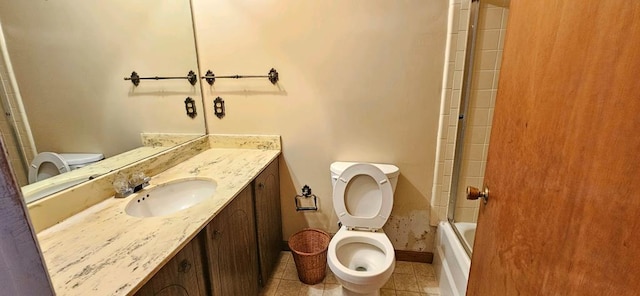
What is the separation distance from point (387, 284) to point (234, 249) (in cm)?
106

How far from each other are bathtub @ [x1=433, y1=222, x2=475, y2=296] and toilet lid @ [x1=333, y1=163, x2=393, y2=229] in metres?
0.41

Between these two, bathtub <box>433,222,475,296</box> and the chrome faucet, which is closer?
the chrome faucet

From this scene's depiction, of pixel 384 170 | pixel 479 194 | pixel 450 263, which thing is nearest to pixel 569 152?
pixel 479 194

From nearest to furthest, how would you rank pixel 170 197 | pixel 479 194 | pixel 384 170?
pixel 479 194 < pixel 170 197 < pixel 384 170

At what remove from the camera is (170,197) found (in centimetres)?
142

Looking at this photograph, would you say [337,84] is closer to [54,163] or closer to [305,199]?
[305,199]

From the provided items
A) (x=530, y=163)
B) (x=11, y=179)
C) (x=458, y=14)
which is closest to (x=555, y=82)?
(x=530, y=163)

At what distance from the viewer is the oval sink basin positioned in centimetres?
126

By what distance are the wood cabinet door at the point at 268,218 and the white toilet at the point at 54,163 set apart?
0.76 meters

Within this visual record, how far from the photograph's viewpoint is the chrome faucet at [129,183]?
122 centimetres

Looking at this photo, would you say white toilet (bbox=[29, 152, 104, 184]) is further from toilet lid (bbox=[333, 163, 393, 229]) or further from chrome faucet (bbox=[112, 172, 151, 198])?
toilet lid (bbox=[333, 163, 393, 229])

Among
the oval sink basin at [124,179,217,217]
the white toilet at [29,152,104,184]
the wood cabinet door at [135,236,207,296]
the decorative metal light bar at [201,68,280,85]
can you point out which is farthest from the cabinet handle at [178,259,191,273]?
the decorative metal light bar at [201,68,280,85]

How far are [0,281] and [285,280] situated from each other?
5.42 feet

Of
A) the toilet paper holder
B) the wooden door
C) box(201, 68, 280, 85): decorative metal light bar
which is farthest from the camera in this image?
the toilet paper holder
